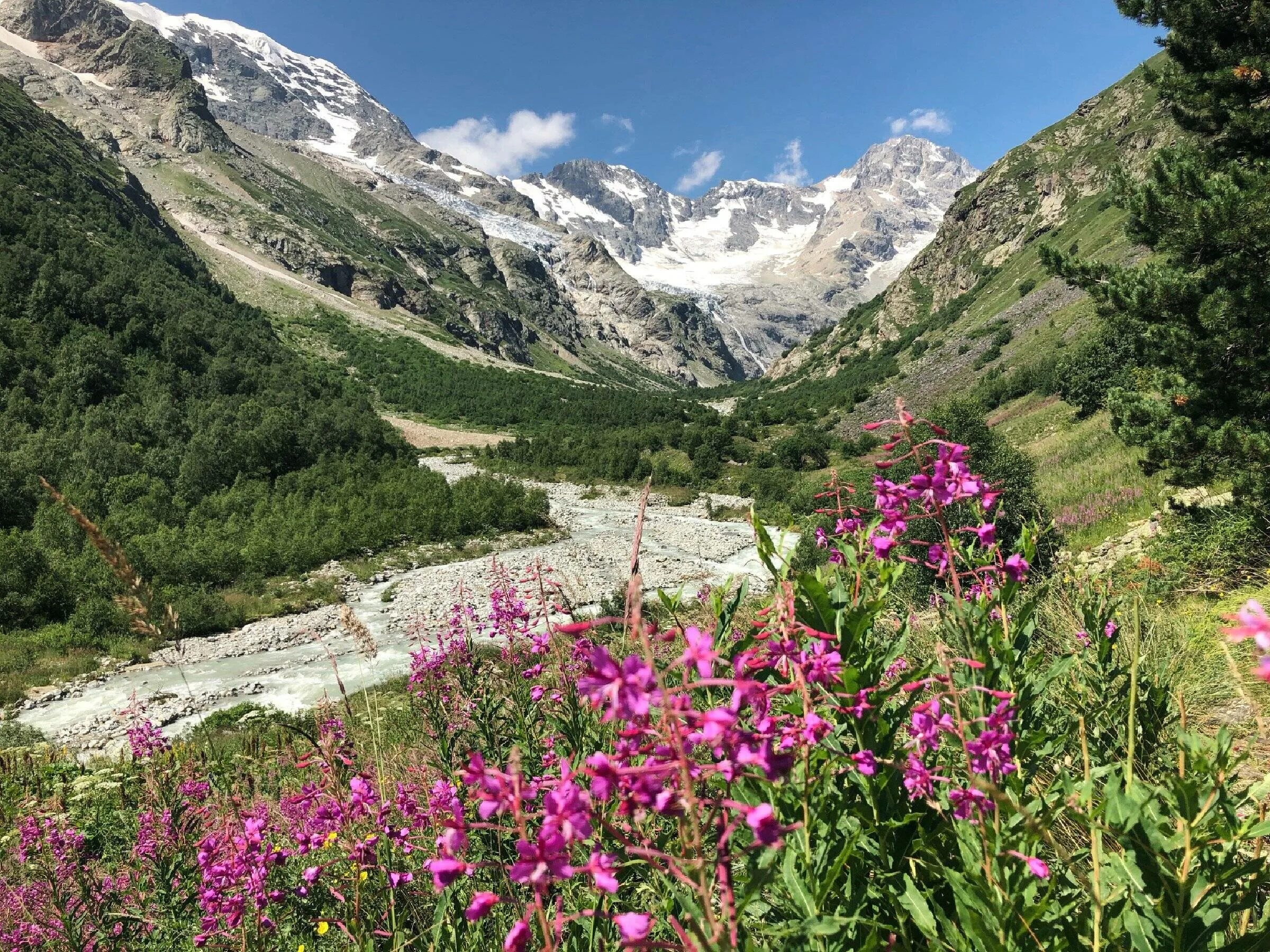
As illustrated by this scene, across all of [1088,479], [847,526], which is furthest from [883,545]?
[1088,479]

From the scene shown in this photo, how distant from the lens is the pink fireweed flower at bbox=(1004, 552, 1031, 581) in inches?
66.1

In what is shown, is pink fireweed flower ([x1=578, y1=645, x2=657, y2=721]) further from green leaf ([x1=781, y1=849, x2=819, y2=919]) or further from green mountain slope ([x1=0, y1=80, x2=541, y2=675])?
green mountain slope ([x1=0, y1=80, x2=541, y2=675])

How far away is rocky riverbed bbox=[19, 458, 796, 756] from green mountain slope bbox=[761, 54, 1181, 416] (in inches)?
756

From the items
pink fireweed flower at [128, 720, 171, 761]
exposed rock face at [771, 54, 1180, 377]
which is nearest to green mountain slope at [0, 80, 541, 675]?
pink fireweed flower at [128, 720, 171, 761]

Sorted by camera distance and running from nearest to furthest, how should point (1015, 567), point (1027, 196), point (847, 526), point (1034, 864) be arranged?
point (1034, 864) < point (1015, 567) < point (847, 526) < point (1027, 196)

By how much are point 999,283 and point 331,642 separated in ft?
189

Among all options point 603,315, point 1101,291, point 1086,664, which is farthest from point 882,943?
point 603,315

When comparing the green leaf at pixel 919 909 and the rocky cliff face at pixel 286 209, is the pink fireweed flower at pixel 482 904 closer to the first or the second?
the green leaf at pixel 919 909

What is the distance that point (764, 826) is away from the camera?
2.55 ft

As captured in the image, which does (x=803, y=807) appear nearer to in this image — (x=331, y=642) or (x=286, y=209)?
(x=331, y=642)

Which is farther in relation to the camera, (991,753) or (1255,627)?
(991,753)

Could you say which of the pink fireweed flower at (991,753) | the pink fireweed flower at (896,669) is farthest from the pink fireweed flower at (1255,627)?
the pink fireweed flower at (896,669)

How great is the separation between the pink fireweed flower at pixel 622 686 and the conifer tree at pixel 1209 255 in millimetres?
6600

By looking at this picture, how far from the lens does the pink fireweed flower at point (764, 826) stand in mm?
754
